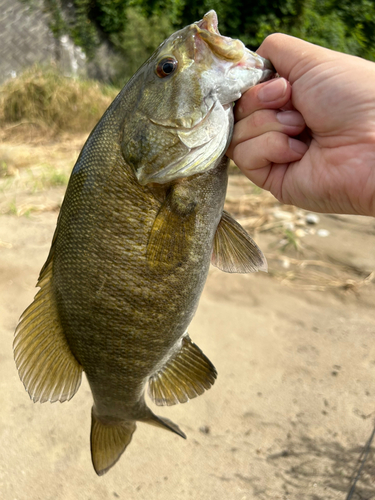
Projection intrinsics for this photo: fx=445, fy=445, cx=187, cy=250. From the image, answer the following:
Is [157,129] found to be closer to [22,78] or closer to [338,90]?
[338,90]

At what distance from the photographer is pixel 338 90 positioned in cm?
154

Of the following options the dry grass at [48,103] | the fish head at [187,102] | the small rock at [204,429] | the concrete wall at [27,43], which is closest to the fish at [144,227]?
the fish head at [187,102]

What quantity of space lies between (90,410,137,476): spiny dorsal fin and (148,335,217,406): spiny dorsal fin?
21cm

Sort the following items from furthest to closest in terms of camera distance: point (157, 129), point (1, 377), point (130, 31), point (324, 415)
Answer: point (130, 31)
point (1, 377)
point (324, 415)
point (157, 129)

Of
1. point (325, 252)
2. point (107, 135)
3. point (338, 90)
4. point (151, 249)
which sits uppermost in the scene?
point (338, 90)

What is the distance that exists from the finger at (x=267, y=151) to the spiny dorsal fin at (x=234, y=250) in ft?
0.76

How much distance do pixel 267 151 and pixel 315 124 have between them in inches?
7.7

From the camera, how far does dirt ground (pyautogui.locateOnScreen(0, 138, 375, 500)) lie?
2635 millimetres

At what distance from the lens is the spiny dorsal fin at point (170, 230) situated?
1.51 meters

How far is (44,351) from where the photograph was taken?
169 centimetres

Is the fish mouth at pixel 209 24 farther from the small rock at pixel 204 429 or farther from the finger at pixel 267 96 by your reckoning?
the small rock at pixel 204 429

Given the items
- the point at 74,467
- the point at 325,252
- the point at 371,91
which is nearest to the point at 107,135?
the point at 371,91

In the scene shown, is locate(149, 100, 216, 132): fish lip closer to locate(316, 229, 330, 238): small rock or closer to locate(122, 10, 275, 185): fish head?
locate(122, 10, 275, 185): fish head

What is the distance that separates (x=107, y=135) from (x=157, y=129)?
0.19 meters
